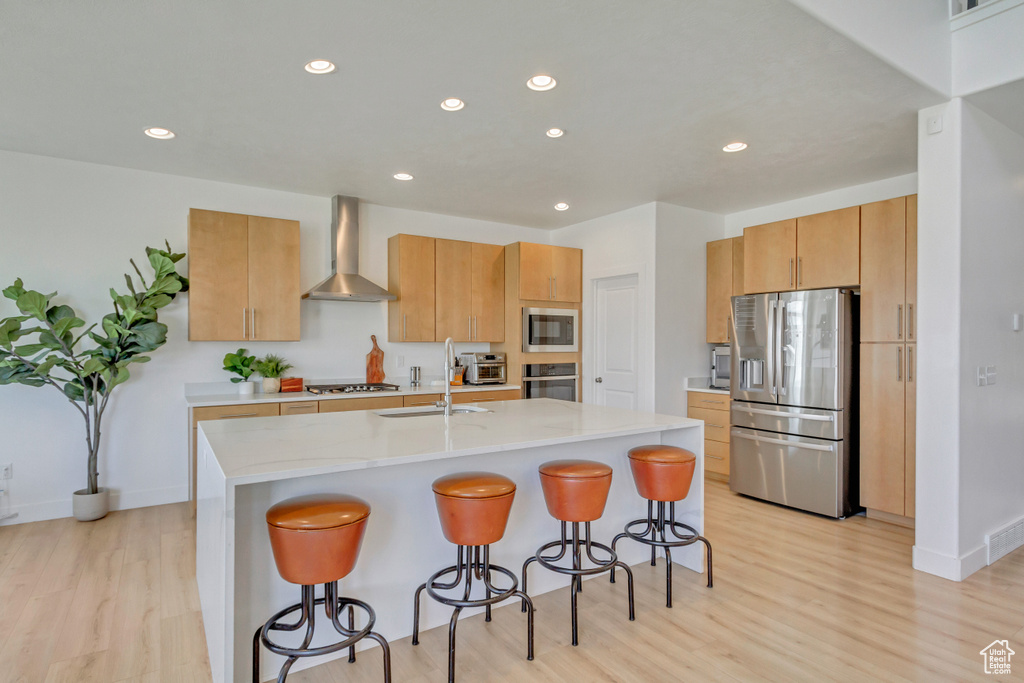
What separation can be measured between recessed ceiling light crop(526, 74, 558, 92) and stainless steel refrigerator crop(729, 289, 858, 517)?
2561mm

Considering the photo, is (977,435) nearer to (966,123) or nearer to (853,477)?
(853,477)

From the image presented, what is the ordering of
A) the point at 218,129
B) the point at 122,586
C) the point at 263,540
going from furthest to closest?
the point at 218,129 → the point at 122,586 → the point at 263,540

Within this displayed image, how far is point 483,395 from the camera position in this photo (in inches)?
200

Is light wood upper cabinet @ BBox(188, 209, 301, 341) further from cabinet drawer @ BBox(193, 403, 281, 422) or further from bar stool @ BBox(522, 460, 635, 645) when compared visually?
bar stool @ BBox(522, 460, 635, 645)

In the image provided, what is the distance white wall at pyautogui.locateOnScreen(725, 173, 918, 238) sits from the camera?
13.9ft

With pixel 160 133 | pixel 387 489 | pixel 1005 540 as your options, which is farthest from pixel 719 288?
pixel 160 133

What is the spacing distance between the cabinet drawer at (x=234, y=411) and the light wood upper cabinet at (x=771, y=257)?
3936 millimetres

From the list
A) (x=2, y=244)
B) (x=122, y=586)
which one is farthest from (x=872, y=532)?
(x=2, y=244)

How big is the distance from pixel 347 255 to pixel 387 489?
3023mm

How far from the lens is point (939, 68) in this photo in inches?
110

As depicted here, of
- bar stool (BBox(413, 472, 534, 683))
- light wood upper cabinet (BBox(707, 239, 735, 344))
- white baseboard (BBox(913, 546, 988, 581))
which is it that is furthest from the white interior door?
bar stool (BBox(413, 472, 534, 683))

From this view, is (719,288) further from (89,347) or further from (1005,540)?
(89,347)

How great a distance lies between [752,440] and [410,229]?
365 cm

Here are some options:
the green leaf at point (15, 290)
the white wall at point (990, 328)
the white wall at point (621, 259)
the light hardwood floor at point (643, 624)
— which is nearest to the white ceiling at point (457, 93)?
the white wall at point (990, 328)
